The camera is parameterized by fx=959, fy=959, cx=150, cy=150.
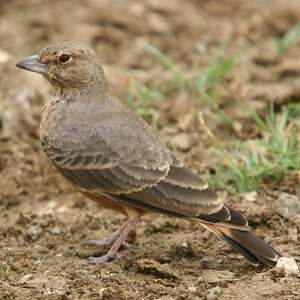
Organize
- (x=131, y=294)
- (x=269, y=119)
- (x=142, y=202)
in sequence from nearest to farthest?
(x=131, y=294)
(x=142, y=202)
(x=269, y=119)

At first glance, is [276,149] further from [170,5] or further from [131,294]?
[170,5]

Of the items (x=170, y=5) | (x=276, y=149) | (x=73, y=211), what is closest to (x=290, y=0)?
(x=170, y=5)

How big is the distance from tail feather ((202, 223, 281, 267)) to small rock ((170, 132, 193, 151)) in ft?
7.00

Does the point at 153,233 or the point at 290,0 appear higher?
the point at 290,0

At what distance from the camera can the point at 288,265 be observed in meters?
6.19

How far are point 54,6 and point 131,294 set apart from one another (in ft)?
20.5

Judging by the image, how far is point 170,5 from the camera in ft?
37.7

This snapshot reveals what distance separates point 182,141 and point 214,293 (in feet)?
9.77

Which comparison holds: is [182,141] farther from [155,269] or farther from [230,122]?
[155,269]

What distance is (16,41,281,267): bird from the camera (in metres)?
6.43

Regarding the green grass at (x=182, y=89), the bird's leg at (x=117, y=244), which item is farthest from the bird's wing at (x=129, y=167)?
the green grass at (x=182, y=89)

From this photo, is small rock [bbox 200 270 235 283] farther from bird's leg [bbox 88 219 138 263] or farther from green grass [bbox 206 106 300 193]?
green grass [bbox 206 106 300 193]

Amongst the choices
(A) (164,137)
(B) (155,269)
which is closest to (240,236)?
(B) (155,269)

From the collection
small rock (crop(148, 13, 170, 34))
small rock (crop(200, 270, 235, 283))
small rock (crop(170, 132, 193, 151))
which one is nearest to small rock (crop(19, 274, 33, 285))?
small rock (crop(200, 270, 235, 283))
